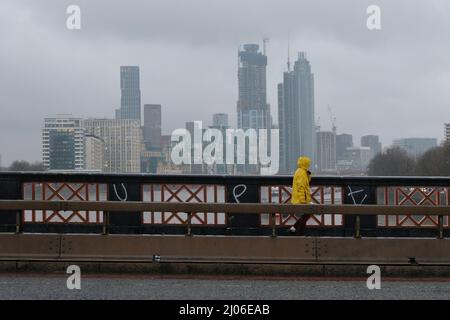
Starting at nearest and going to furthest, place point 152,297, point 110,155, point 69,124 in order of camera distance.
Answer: point 152,297 → point 69,124 → point 110,155

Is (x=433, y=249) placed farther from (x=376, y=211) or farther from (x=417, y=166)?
(x=417, y=166)

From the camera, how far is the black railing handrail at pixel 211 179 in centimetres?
1341

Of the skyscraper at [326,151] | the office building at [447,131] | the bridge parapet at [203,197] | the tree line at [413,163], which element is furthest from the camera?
the office building at [447,131]

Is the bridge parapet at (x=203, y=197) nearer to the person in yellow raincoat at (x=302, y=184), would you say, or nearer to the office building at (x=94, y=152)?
the person in yellow raincoat at (x=302, y=184)

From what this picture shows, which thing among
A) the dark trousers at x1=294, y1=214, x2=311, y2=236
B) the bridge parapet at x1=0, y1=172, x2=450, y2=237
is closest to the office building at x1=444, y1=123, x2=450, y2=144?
the bridge parapet at x1=0, y1=172, x2=450, y2=237

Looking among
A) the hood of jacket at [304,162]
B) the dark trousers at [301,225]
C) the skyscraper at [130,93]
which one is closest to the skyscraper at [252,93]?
the skyscraper at [130,93]

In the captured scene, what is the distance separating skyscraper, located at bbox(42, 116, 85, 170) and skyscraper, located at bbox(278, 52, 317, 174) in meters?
24.1

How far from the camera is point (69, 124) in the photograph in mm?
63000

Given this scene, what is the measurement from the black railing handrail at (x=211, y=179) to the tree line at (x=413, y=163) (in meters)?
101

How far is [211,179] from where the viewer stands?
13.6 meters

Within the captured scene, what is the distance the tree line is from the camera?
116044mm

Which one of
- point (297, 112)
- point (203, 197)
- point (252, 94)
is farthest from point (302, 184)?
point (252, 94)
